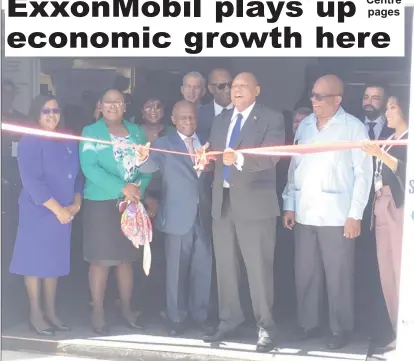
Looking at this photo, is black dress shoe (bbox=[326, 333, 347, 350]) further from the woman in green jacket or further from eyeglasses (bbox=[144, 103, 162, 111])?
eyeglasses (bbox=[144, 103, 162, 111])

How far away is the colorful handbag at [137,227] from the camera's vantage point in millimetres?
5879

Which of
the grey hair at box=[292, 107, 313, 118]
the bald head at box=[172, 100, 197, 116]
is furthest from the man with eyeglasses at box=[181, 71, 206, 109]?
the grey hair at box=[292, 107, 313, 118]

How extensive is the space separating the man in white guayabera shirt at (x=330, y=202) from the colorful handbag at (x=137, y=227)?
3.25ft

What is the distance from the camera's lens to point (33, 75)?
21.2ft

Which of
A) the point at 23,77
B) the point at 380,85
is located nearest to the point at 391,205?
the point at 380,85

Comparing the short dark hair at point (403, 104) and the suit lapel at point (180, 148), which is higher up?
the short dark hair at point (403, 104)

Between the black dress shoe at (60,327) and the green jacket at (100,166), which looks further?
the black dress shoe at (60,327)

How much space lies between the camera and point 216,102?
6.28 meters

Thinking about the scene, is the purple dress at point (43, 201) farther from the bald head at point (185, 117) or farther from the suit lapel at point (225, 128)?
the suit lapel at point (225, 128)

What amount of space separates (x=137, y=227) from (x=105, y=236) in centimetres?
31

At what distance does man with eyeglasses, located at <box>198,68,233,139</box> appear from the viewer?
246 inches

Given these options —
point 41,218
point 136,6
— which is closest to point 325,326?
point 41,218

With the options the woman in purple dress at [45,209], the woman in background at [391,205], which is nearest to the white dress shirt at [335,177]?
the woman in background at [391,205]

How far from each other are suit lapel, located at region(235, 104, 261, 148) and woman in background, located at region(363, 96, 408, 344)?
2.80 ft
